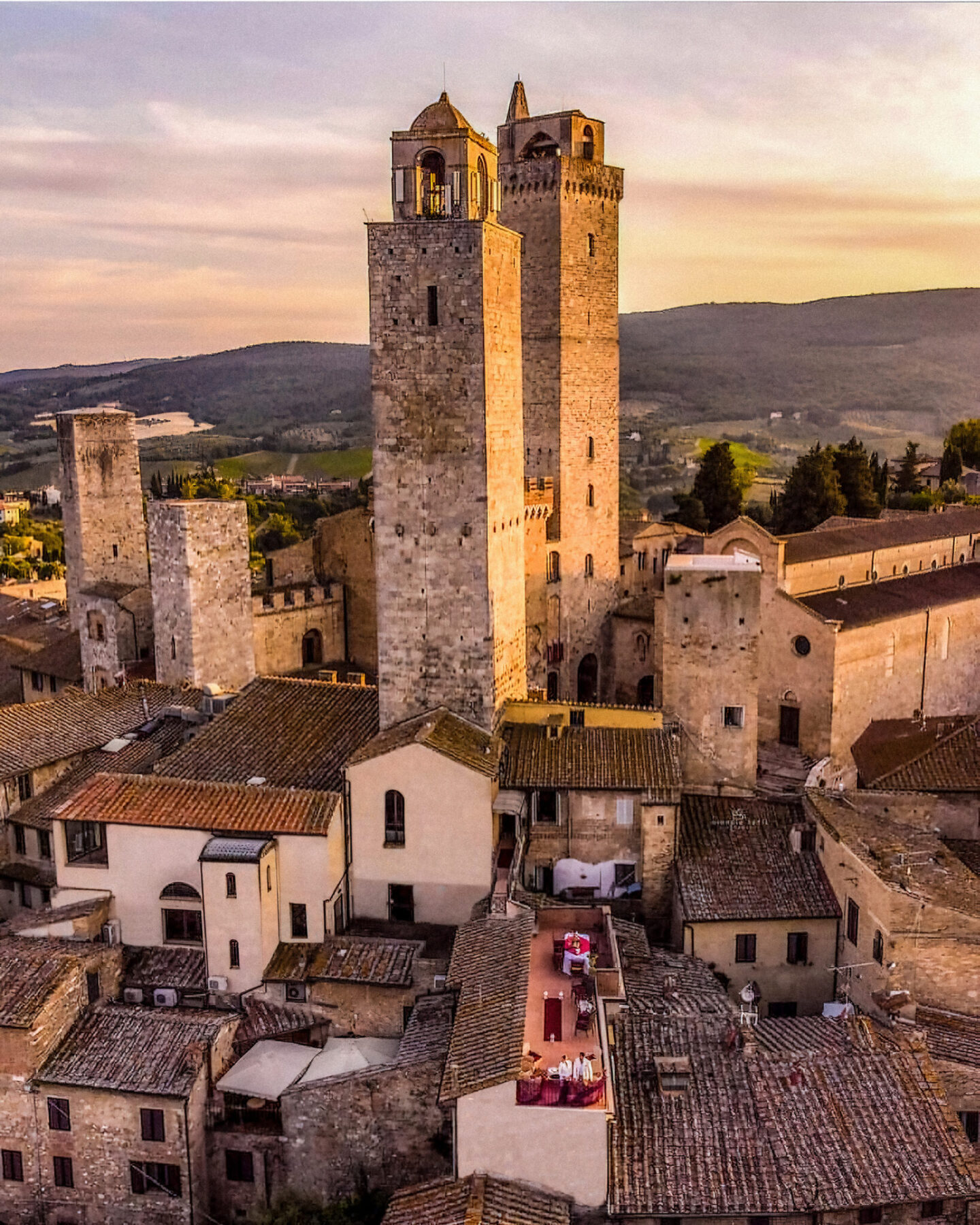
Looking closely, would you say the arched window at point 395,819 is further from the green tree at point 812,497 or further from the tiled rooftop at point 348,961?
the green tree at point 812,497

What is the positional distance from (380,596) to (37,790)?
981 centimetres

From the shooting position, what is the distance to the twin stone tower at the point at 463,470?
2220cm

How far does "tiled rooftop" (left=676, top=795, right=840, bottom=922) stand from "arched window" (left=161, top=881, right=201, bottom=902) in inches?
363

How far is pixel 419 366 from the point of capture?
22.3 meters

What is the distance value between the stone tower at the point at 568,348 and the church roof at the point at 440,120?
14.0m

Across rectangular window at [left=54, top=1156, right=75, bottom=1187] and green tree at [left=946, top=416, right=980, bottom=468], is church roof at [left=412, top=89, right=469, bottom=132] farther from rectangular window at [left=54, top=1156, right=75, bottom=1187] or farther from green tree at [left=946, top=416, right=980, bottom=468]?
green tree at [left=946, top=416, right=980, bottom=468]

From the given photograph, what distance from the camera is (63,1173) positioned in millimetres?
18031

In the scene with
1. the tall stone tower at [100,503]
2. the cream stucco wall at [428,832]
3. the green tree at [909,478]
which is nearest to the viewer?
the cream stucco wall at [428,832]

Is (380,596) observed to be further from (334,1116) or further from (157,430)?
(157,430)

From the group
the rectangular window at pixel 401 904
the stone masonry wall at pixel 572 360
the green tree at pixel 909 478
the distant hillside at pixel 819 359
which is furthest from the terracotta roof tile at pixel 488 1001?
the distant hillside at pixel 819 359

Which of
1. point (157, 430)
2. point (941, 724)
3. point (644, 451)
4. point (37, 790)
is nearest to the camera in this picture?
point (37, 790)

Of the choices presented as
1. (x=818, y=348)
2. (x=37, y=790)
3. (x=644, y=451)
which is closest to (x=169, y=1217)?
(x=37, y=790)

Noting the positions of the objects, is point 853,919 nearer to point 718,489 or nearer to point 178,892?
point 178,892

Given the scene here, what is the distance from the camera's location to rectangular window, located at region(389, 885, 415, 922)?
21.6 meters
